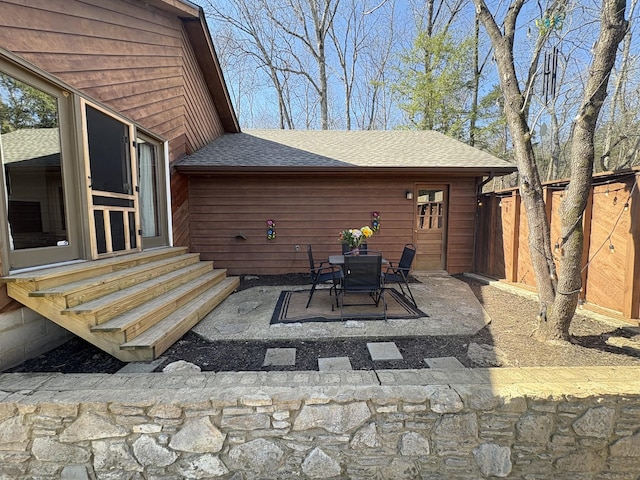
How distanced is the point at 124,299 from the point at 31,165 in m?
1.57

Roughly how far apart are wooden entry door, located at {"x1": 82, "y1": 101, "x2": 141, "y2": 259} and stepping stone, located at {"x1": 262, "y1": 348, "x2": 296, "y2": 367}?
7.28ft

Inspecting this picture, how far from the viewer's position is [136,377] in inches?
77.1

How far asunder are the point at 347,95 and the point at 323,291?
13.3 meters

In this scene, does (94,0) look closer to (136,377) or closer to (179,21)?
(179,21)

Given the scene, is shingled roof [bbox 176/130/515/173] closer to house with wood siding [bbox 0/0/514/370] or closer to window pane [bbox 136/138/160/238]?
house with wood siding [bbox 0/0/514/370]

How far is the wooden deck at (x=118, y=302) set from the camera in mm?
Result: 2205

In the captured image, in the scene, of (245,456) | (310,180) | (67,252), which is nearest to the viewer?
(245,456)

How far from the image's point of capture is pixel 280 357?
8.46ft

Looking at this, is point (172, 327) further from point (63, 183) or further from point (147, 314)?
point (63, 183)

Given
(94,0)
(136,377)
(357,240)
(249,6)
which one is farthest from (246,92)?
(136,377)

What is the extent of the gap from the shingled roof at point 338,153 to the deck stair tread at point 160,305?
92.6 inches

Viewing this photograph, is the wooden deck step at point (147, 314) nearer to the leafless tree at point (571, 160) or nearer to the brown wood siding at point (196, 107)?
the brown wood siding at point (196, 107)

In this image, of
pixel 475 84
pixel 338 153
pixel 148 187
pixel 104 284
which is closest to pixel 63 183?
pixel 104 284

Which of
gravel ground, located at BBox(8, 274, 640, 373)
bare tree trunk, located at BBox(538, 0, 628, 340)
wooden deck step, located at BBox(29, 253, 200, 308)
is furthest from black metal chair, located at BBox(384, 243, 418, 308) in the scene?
wooden deck step, located at BBox(29, 253, 200, 308)
